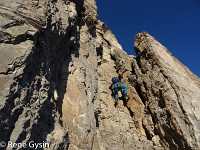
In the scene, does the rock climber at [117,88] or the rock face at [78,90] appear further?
the rock climber at [117,88]

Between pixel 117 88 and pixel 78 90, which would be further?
pixel 117 88

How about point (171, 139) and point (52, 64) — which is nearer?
point (52, 64)

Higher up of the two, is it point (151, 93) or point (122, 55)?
point (122, 55)

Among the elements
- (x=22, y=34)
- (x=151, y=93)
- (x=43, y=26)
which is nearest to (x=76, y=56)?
(x=43, y=26)

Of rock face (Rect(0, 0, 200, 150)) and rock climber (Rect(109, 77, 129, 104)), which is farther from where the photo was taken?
rock climber (Rect(109, 77, 129, 104))

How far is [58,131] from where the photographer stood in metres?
5.06

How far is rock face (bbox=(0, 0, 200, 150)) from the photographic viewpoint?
4.01 meters

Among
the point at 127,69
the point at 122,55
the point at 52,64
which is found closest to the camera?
the point at 52,64

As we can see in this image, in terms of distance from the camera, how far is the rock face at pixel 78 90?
4.01m

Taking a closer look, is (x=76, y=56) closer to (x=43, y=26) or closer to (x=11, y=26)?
(x=43, y=26)

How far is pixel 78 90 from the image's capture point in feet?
23.6

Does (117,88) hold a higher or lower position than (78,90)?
higher

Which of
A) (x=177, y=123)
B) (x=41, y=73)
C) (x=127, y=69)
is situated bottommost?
(x=177, y=123)

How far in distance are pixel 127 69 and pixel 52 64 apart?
7.74m
